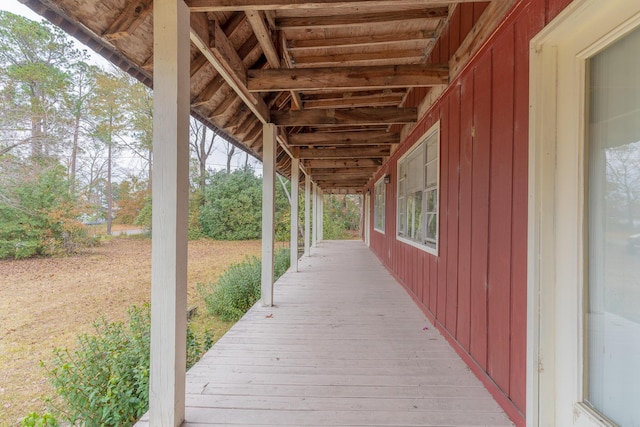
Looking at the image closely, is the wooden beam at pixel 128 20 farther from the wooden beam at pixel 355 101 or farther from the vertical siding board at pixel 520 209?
the wooden beam at pixel 355 101

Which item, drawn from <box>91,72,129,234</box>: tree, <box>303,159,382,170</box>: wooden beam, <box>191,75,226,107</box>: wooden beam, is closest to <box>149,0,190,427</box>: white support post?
<box>191,75,226,107</box>: wooden beam

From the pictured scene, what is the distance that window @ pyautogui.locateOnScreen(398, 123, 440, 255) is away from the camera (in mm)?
3389

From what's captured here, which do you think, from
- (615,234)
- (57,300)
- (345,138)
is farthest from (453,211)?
(57,300)

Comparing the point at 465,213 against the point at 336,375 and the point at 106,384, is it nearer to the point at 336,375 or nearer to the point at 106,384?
the point at 336,375

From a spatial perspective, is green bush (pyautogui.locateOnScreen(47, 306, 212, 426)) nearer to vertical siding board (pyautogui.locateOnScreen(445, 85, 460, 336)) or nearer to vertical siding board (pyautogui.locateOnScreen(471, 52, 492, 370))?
vertical siding board (pyautogui.locateOnScreen(471, 52, 492, 370))

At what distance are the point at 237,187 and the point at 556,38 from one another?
1920 centimetres

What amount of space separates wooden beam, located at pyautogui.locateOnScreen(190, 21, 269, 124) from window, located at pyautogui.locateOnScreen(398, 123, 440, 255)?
7.06 ft

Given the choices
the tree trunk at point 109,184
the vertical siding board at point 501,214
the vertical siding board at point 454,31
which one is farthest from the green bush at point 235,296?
the tree trunk at point 109,184

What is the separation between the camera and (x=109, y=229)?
13906 millimetres

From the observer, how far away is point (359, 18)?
8.37ft

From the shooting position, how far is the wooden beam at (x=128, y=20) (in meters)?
1.69

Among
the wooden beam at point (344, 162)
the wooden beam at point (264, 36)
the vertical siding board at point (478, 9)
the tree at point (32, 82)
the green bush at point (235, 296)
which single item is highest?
the tree at point (32, 82)

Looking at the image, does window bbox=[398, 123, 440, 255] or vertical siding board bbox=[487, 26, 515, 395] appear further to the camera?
window bbox=[398, 123, 440, 255]

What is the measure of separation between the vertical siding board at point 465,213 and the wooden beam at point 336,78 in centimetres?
55
